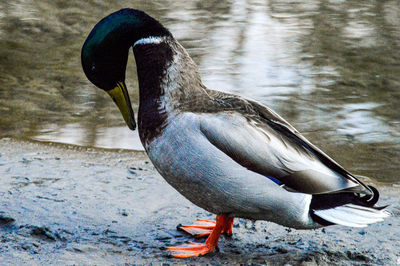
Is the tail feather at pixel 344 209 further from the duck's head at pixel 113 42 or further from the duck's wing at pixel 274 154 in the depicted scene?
the duck's head at pixel 113 42

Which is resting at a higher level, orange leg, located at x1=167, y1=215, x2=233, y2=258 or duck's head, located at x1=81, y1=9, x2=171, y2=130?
duck's head, located at x1=81, y1=9, x2=171, y2=130

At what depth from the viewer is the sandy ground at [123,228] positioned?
3.47m

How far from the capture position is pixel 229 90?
696 centimetres

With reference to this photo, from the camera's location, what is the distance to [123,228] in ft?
12.4

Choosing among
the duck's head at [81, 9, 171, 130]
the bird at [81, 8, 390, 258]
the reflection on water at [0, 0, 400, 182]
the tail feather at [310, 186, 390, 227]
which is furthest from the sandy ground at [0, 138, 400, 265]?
the reflection on water at [0, 0, 400, 182]

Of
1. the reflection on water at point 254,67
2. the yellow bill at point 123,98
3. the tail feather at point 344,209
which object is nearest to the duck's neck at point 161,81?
the yellow bill at point 123,98

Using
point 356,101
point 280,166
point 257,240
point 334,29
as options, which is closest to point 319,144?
point 356,101

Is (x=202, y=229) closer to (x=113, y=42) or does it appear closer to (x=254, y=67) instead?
(x=113, y=42)

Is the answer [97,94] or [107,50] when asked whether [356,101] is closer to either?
[97,94]

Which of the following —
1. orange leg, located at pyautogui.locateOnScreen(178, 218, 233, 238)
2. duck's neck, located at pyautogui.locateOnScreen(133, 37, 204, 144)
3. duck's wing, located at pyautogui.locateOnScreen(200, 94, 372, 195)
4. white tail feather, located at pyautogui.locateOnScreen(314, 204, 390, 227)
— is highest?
duck's neck, located at pyautogui.locateOnScreen(133, 37, 204, 144)

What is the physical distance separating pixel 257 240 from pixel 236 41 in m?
5.33

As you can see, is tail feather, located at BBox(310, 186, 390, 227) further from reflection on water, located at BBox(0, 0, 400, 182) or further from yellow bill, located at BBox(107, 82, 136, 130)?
reflection on water, located at BBox(0, 0, 400, 182)

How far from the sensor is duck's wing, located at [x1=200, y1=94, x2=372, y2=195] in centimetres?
323

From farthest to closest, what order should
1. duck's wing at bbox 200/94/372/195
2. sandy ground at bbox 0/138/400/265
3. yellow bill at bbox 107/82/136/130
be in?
yellow bill at bbox 107/82/136/130
sandy ground at bbox 0/138/400/265
duck's wing at bbox 200/94/372/195
